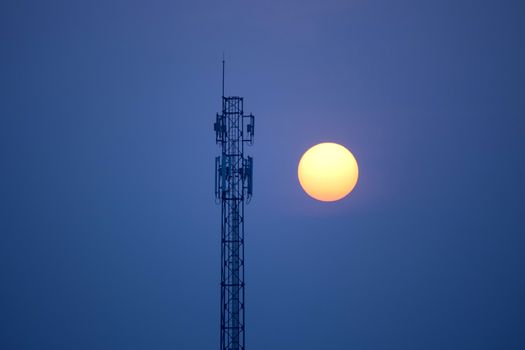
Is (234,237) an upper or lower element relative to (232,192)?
lower

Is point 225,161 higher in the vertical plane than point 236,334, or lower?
higher

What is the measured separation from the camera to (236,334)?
20.4 meters

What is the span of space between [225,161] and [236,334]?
7500 millimetres

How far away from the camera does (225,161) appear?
19609mm

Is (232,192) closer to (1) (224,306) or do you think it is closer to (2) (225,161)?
(2) (225,161)

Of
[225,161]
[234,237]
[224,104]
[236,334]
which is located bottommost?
[236,334]

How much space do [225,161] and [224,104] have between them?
Result: 254cm

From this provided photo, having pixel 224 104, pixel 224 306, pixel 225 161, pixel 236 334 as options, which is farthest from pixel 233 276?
pixel 224 104

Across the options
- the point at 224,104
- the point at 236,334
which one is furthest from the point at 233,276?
the point at 224,104

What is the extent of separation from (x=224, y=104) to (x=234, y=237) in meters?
5.72

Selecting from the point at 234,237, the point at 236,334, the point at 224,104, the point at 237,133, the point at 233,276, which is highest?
the point at 224,104

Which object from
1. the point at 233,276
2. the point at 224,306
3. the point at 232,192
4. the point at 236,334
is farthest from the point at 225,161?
the point at 236,334

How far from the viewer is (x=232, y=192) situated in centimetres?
2016

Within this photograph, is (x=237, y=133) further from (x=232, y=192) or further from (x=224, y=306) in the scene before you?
(x=224, y=306)
